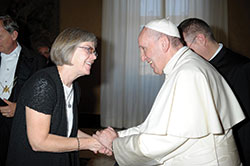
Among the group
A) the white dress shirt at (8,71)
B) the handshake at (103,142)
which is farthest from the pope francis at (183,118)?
the white dress shirt at (8,71)

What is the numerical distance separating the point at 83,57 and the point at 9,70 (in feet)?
4.28

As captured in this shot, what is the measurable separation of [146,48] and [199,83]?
0.47 meters

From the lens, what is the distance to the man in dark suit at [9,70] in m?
2.78

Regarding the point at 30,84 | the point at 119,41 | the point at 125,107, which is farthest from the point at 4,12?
the point at 30,84

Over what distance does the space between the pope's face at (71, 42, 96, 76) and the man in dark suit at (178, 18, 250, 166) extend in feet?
3.43

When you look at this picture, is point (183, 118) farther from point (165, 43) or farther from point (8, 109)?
point (8, 109)

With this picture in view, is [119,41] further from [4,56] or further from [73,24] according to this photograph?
[4,56]

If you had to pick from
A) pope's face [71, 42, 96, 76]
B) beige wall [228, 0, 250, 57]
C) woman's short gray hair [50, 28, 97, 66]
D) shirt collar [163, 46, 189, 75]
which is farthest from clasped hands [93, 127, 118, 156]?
beige wall [228, 0, 250, 57]

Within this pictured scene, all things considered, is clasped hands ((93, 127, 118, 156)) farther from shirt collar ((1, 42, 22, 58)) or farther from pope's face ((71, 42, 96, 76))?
shirt collar ((1, 42, 22, 58))

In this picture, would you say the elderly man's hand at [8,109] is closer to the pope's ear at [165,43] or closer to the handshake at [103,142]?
the handshake at [103,142]

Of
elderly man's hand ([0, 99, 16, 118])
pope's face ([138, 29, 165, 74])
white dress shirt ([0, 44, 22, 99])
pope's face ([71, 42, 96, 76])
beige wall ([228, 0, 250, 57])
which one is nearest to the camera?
pope's face ([138, 29, 165, 74])

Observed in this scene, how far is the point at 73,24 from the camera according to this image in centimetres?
709

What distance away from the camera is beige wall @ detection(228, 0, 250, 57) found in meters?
6.42

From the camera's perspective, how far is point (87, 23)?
6984mm
